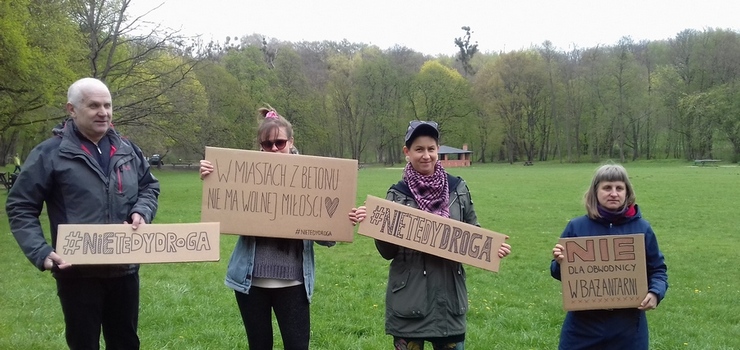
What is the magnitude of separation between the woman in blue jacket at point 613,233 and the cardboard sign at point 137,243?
234 cm

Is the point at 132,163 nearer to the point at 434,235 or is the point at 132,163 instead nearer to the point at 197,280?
the point at 434,235

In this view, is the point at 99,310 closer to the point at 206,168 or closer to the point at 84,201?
the point at 84,201

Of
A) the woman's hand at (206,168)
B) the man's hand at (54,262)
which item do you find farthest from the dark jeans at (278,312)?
the man's hand at (54,262)

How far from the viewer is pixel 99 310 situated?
369 cm

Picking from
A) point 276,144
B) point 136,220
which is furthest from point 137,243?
point 276,144

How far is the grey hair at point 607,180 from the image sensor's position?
3.90 m

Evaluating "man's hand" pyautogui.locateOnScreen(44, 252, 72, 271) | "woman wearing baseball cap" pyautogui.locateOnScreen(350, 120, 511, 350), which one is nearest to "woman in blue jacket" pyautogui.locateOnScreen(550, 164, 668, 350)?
"woman wearing baseball cap" pyautogui.locateOnScreen(350, 120, 511, 350)

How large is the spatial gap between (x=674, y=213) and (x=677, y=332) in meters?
12.5

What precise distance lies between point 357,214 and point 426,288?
2.20 feet

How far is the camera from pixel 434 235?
3779 millimetres

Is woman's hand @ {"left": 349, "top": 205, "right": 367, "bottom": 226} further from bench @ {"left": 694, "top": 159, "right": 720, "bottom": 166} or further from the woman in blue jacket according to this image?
bench @ {"left": 694, "top": 159, "right": 720, "bottom": 166}

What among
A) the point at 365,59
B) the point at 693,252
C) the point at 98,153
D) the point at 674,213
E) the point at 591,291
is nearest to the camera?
the point at 98,153

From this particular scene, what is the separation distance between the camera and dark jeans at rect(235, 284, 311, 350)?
3.78 metres

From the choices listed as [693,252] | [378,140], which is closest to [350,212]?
[693,252]
